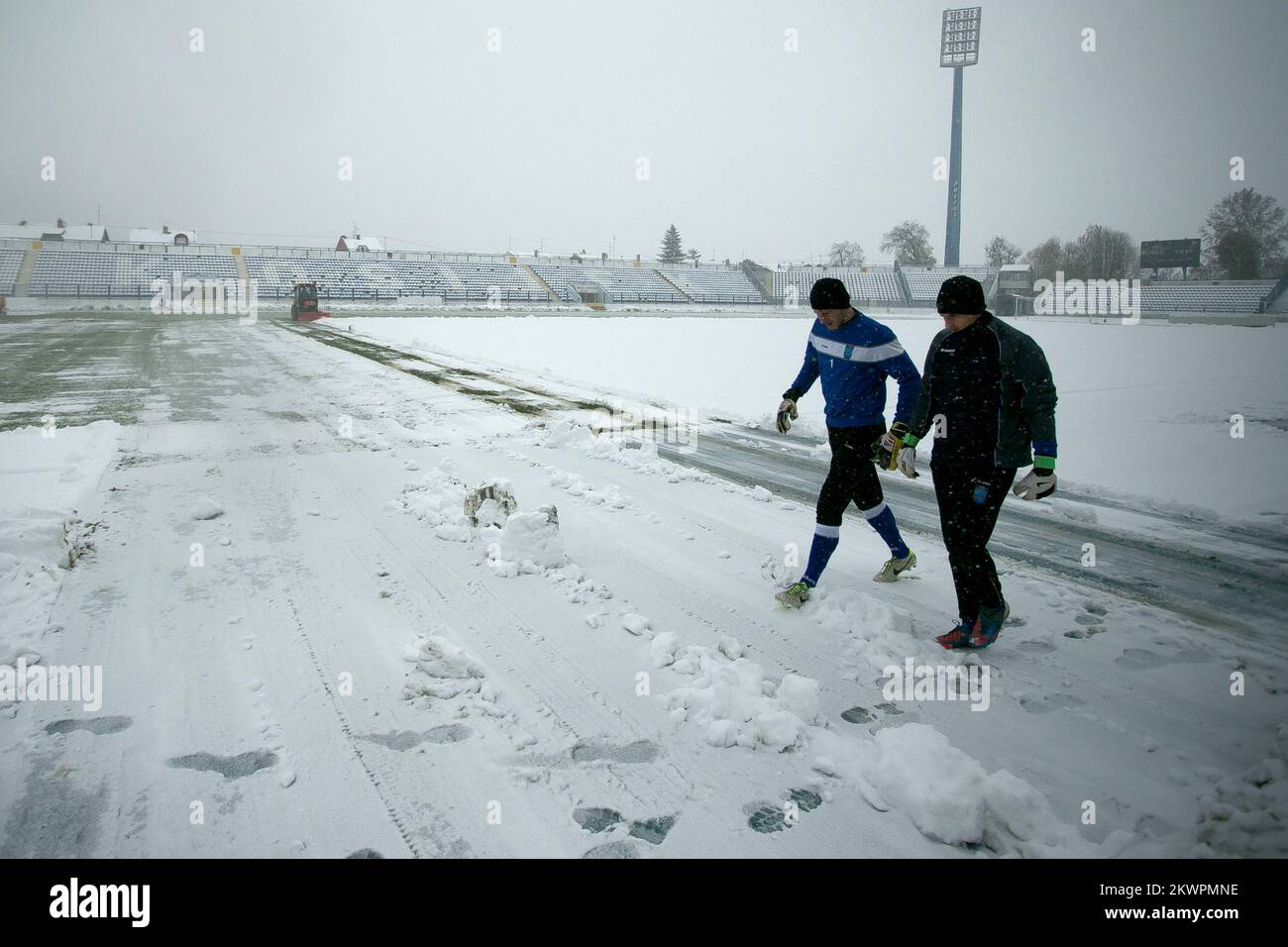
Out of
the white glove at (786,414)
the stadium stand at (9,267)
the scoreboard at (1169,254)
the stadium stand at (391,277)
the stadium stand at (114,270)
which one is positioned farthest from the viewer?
the stadium stand at (391,277)

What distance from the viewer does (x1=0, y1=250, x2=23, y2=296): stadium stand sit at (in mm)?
47372

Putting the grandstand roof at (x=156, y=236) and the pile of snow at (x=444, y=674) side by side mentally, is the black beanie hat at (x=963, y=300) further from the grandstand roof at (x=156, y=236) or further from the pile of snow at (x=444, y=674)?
the grandstand roof at (x=156, y=236)

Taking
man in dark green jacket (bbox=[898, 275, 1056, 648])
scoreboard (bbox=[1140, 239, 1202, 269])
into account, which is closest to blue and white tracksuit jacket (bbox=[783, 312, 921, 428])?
man in dark green jacket (bbox=[898, 275, 1056, 648])

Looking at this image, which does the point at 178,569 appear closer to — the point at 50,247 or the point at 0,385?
the point at 0,385

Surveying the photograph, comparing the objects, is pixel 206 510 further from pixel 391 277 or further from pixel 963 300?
pixel 391 277

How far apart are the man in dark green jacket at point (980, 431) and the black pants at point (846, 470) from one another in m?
0.44

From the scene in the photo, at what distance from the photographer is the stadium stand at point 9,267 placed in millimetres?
47372

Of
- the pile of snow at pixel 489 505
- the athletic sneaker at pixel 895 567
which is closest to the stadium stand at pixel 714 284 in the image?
the pile of snow at pixel 489 505

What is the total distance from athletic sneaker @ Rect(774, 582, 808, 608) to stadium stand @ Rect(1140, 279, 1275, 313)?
58.0m

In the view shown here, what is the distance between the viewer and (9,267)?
50.6 meters

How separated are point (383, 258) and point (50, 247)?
82.0 ft

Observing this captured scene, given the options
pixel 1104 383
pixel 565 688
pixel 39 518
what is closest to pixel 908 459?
pixel 565 688

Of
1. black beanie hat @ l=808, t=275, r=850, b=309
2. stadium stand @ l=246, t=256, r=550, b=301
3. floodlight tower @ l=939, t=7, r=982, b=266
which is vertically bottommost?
black beanie hat @ l=808, t=275, r=850, b=309

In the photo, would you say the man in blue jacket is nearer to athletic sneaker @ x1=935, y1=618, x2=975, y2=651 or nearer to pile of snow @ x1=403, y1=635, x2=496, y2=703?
athletic sneaker @ x1=935, y1=618, x2=975, y2=651
